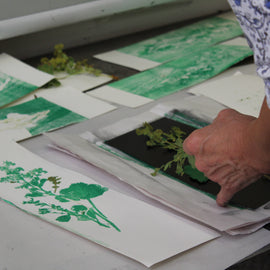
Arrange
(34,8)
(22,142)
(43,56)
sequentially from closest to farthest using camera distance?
(22,142)
(34,8)
(43,56)

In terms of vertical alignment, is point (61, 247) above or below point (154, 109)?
below

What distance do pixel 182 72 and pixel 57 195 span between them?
836mm

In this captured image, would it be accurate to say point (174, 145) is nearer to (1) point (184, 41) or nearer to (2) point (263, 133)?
(2) point (263, 133)

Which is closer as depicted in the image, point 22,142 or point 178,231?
point 178,231

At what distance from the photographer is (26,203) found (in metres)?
1.07

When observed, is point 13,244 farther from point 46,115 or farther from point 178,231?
point 46,115

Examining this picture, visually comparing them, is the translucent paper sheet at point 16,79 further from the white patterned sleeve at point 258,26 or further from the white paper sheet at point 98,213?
the white patterned sleeve at point 258,26

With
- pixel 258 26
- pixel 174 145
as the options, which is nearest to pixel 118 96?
pixel 174 145

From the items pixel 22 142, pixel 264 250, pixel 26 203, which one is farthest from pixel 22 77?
pixel 264 250

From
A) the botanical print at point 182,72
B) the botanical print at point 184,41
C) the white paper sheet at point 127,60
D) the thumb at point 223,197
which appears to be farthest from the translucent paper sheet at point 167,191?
the botanical print at point 184,41

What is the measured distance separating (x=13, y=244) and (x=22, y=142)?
435 millimetres

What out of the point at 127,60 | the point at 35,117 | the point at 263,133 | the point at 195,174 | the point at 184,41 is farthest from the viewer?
the point at 184,41

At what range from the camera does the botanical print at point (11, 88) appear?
1566 mm

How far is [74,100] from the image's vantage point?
5.21 feet
